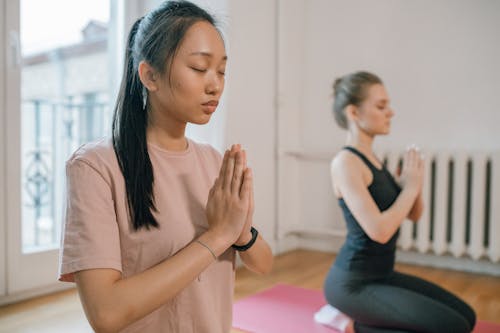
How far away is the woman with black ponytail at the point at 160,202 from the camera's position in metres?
0.71

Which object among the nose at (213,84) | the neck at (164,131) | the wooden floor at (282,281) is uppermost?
the nose at (213,84)

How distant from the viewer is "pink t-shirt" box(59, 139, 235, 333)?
28.2 inches

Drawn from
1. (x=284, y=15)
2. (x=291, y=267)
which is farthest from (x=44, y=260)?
(x=284, y=15)

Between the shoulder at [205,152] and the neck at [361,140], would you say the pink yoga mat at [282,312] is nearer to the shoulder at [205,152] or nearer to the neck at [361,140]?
the neck at [361,140]

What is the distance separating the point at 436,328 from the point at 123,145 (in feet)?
3.86

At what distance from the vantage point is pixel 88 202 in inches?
28.4

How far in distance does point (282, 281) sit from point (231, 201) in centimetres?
197

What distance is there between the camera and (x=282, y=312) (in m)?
2.07

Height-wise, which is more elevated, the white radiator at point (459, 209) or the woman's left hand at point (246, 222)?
the woman's left hand at point (246, 222)

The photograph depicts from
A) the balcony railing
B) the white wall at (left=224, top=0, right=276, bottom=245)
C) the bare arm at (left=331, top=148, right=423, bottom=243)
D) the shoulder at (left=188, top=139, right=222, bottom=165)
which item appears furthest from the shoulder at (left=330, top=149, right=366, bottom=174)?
the balcony railing

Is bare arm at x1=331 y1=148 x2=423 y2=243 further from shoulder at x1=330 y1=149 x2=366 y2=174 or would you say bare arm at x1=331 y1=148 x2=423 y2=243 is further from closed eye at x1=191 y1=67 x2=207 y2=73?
closed eye at x1=191 y1=67 x2=207 y2=73

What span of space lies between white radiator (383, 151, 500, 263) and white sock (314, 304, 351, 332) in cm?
136

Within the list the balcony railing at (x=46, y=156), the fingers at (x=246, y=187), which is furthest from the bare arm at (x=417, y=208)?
the balcony railing at (x=46, y=156)

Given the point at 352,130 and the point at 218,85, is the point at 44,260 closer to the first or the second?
the point at 352,130
